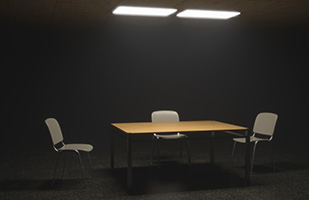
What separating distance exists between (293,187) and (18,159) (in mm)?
4373

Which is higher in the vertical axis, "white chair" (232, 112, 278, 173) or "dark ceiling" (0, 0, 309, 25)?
"dark ceiling" (0, 0, 309, 25)

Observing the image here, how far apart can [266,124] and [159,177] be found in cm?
183

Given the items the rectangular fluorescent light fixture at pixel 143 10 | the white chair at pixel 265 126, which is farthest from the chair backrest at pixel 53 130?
the white chair at pixel 265 126

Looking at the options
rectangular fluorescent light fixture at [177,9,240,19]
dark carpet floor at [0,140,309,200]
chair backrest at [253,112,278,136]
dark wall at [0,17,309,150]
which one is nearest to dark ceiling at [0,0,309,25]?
rectangular fluorescent light fixture at [177,9,240,19]

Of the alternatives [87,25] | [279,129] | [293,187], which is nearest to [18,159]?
[87,25]

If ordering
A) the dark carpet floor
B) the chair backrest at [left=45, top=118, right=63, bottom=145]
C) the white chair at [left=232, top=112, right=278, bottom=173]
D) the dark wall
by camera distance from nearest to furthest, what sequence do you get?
the dark carpet floor → the chair backrest at [left=45, top=118, right=63, bottom=145] → the white chair at [left=232, top=112, right=278, bottom=173] → the dark wall

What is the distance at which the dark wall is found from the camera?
23.7 ft

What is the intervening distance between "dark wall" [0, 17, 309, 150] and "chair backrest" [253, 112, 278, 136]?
249 centimetres

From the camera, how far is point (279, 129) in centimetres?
851

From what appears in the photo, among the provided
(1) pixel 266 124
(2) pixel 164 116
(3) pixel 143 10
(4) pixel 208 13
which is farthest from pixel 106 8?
(1) pixel 266 124

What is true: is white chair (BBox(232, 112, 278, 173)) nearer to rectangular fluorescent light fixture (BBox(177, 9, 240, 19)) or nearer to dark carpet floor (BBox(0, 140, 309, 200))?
dark carpet floor (BBox(0, 140, 309, 200))

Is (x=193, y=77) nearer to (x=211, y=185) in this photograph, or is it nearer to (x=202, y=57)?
(x=202, y=57)

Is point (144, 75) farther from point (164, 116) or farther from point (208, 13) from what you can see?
point (208, 13)

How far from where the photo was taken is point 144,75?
25.4ft
